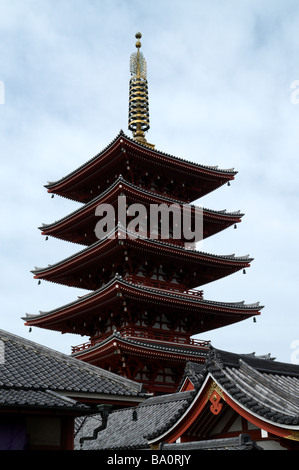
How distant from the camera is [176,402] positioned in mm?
19906

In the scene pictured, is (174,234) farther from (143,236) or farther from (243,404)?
(243,404)

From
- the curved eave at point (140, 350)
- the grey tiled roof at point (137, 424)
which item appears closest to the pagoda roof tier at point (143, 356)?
the curved eave at point (140, 350)

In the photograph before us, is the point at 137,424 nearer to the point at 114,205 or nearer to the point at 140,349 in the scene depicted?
the point at 140,349

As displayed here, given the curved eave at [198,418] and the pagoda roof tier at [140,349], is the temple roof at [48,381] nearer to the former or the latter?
the curved eave at [198,418]

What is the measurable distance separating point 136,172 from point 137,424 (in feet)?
50.7

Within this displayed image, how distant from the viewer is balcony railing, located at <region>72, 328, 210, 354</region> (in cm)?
2677

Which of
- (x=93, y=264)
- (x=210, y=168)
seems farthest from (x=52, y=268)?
(x=210, y=168)

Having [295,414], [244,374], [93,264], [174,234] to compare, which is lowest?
[295,414]

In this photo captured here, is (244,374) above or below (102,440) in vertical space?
above

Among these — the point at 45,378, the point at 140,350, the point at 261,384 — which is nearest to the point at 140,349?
the point at 140,350

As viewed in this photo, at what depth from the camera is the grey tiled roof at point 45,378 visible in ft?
34.1

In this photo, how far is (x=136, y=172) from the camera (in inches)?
1235

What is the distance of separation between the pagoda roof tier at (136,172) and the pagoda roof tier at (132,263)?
5054 millimetres
